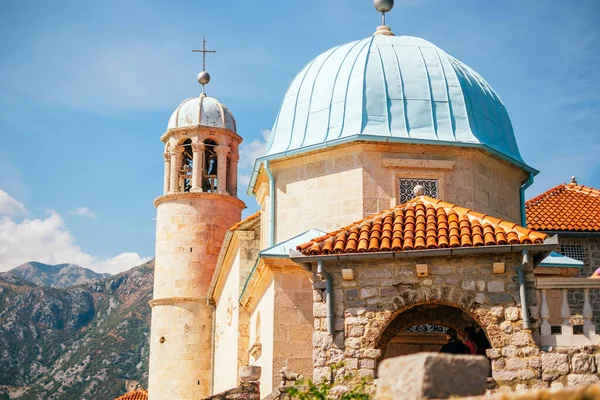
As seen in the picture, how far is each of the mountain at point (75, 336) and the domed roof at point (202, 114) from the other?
4017 centimetres

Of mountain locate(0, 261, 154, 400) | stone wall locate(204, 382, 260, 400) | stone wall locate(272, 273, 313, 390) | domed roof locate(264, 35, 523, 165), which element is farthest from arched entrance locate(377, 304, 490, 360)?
mountain locate(0, 261, 154, 400)

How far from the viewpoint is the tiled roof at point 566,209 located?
2041 centimetres

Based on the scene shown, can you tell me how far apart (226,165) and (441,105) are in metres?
11.3

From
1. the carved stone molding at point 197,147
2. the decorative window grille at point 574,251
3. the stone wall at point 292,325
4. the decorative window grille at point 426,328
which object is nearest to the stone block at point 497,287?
the stone wall at point 292,325

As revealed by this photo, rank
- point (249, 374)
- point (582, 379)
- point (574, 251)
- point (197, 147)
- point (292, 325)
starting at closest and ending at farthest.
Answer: point (582, 379)
point (249, 374)
point (292, 325)
point (574, 251)
point (197, 147)

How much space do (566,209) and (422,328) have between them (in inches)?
380

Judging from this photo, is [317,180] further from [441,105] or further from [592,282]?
[592,282]

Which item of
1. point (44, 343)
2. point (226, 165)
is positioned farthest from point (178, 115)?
point (44, 343)

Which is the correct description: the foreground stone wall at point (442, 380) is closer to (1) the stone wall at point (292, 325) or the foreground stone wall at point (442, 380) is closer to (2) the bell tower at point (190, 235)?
(1) the stone wall at point (292, 325)

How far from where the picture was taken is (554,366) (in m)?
9.02

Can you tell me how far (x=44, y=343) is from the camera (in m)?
72.4

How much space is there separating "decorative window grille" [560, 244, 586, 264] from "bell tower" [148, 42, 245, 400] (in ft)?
30.8

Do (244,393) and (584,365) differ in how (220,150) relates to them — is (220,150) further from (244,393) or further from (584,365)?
(584,365)

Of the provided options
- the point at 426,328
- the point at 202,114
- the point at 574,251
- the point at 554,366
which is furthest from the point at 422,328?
the point at 202,114
